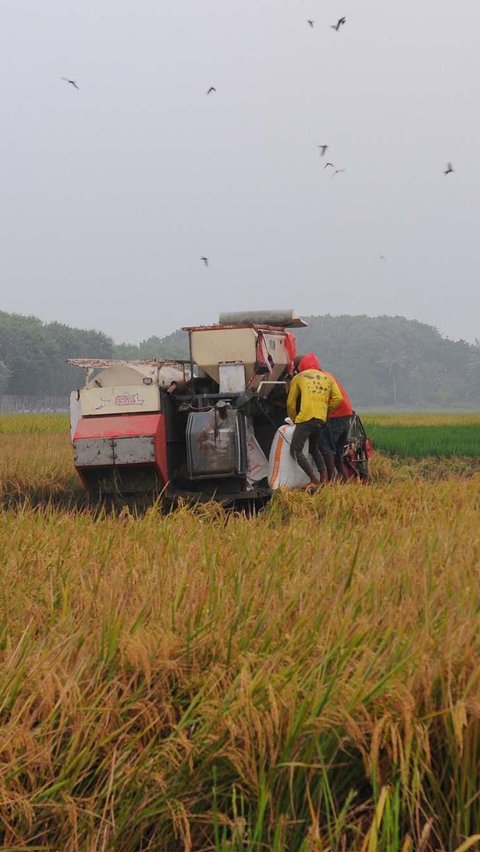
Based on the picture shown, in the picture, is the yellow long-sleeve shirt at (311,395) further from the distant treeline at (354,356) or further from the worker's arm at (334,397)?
the distant treeline at (354,356)

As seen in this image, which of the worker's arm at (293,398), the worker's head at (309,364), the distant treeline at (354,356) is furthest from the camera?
the distant treeline at (354,356)

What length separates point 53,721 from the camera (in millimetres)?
2648

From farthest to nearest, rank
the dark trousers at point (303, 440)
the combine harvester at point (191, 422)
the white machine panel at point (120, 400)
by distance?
the dark trousers at point (303, 440) < the white machine panel at point (120, 400) < the combine harvester at point (191, 422)

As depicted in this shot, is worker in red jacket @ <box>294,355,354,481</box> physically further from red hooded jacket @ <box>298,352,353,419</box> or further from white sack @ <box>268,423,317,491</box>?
white sack @ <box>268,423,317,491</box>

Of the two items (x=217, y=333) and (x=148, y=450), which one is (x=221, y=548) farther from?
(x=217, y=333)

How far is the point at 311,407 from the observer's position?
873 centimetres

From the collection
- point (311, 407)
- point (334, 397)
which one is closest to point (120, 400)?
point (311, 407)

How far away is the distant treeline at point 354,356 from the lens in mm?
75188

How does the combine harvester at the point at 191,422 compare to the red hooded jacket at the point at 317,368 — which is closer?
the combine harvester at the point at 191,422

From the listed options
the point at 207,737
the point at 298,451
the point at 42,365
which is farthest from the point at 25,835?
the point at 42,365

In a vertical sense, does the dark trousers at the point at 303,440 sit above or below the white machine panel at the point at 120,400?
below

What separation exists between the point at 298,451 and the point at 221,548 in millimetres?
4057

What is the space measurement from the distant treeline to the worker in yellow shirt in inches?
2512

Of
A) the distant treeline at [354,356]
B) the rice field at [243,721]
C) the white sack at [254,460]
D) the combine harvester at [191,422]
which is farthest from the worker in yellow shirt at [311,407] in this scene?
the distant treeline at [354,356]
